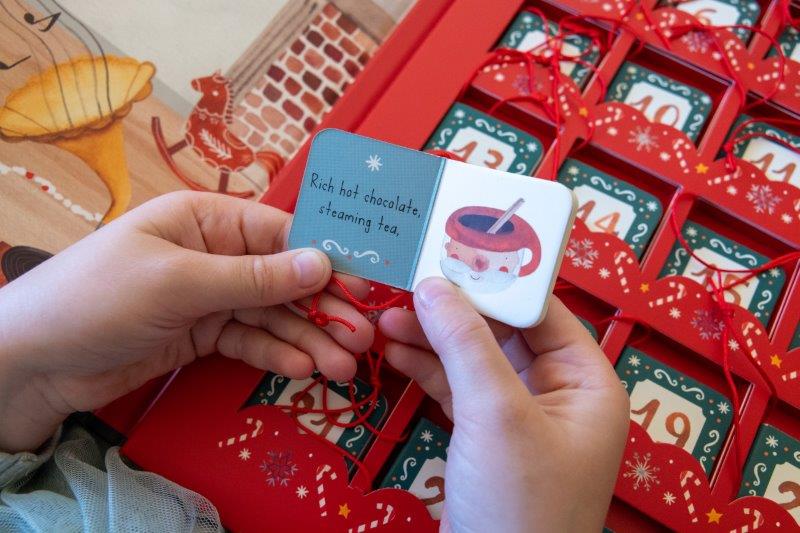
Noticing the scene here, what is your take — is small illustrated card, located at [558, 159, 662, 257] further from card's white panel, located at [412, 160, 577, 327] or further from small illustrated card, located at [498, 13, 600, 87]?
card's white panel, located at [412, 160, 577, 327]

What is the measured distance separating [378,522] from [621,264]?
51cm

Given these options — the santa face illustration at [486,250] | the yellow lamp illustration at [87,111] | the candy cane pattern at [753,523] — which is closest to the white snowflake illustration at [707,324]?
the candy cane pattern at [753,523]

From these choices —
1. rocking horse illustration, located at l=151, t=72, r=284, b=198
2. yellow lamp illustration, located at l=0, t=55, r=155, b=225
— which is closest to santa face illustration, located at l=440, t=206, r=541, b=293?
rocking horse illustration, located at l=151, t=72, r=284, b=198

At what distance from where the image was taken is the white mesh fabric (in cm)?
78

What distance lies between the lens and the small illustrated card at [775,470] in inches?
34.4

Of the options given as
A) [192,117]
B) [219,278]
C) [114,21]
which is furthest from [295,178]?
[114,21]

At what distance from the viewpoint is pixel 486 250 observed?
0.75m

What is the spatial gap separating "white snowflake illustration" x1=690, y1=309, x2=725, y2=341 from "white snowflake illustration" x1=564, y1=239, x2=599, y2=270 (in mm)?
168

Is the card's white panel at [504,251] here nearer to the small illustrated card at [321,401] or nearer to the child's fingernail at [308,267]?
the child's fingernail at [308,267]

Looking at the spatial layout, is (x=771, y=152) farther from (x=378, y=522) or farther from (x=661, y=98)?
(x=378, y=522)

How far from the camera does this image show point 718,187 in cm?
100

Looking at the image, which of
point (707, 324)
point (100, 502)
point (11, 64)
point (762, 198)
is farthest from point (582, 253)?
point (11, 64)

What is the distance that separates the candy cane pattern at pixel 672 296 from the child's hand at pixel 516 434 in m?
0.21

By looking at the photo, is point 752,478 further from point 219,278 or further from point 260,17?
point 260,17
